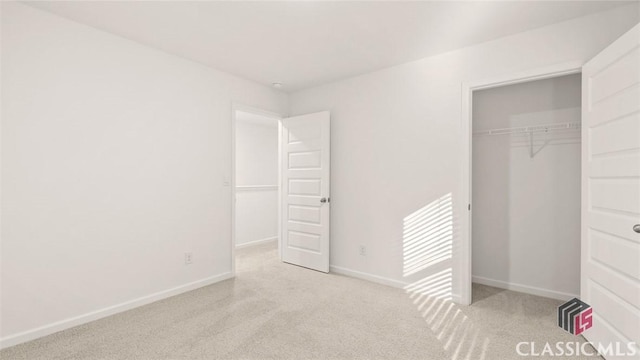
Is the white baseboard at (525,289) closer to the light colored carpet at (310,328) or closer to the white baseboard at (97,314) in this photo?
the light colored carpet at (310,328)

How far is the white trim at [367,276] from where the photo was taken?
3.38 m

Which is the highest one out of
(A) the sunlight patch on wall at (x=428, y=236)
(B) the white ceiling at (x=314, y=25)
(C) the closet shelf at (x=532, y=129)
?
(B) the white ceiling at (x=314, y=25)

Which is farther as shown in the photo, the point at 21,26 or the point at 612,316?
the point at 21,26

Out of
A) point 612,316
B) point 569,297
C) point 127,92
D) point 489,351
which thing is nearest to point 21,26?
point 127,92

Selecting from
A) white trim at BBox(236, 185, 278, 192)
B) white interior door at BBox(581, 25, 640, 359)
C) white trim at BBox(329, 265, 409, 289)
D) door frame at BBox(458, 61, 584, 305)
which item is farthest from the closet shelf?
white trim at BBox(236, 185, 278, 192)

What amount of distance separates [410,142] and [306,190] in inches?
59.7

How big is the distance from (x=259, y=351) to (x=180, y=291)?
4.91ft

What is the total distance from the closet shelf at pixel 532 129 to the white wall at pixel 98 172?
9.96 feet

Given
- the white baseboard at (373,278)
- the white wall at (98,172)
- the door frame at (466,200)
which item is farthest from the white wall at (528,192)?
the white wall at (98,172)

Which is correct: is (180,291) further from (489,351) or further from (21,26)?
(489,351)

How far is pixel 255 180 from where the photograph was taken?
19.1 ft

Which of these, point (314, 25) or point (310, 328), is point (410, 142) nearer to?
point (314, 25)

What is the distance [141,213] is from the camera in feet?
9.46

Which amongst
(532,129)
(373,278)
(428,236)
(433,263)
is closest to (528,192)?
(532,129)
